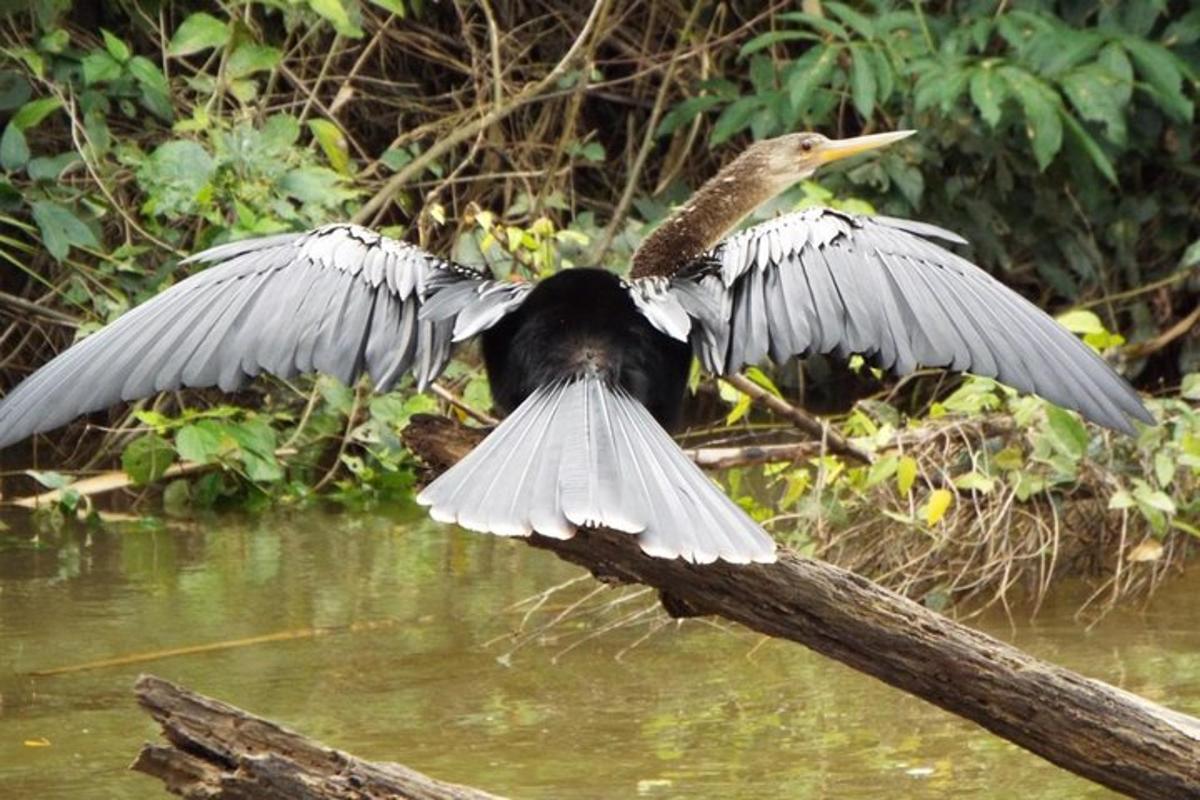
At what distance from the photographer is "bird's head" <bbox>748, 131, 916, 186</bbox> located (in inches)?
168

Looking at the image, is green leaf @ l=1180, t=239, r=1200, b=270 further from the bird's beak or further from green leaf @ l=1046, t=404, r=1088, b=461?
the bird's beak

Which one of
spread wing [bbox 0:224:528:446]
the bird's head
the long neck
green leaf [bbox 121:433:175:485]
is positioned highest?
the bird's head

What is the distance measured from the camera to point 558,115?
770cm

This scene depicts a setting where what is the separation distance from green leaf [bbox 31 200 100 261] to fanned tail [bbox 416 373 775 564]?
3495 mm

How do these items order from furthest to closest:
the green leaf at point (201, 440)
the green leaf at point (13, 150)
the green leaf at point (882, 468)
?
the green leaf at point (13, 150)
the green leaf at point (201, 440)
the green leaf at point (882, 468)

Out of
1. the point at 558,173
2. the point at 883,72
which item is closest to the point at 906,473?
the point at 883,72

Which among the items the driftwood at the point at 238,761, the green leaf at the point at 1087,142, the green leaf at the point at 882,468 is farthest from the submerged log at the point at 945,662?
the green leaf at the point at 1087,142

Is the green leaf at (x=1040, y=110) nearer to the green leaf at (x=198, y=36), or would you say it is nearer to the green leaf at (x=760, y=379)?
the green leaf at (x=760, y=379)

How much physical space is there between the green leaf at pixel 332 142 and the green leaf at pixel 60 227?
815 millimetres

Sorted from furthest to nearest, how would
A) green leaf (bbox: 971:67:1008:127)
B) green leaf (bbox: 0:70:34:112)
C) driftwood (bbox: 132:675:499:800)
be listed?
1. green leaf (bbox: 0:70:34:112)
2. green leaf (bbox: 971:67:1008:127)
3. driftwood (bbox: 132:675:499:800)

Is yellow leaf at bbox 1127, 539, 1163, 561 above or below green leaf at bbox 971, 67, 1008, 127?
below

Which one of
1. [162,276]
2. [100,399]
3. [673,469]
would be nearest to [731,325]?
[673,469]

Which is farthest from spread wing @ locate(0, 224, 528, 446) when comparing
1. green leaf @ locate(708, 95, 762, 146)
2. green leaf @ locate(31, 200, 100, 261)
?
green leaf @ locate(708, 95, 762, 146)

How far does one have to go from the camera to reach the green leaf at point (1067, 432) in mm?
4781
